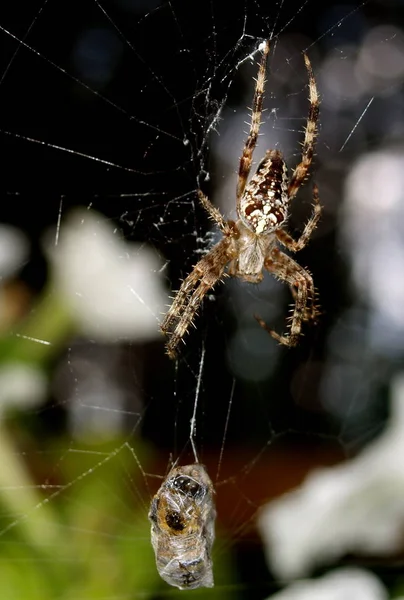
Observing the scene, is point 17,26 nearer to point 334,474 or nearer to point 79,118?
point 79,118

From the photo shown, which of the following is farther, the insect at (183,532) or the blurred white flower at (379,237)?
the blurred white flower at (379,237)

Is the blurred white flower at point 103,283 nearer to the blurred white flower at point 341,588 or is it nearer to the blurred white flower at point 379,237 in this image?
the blurred white flower at point 341,588

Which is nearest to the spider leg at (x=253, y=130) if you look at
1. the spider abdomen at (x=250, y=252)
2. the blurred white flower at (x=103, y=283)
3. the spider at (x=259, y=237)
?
the spider at (x=259, y=237)

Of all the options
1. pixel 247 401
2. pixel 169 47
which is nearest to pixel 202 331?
pixel 169 47

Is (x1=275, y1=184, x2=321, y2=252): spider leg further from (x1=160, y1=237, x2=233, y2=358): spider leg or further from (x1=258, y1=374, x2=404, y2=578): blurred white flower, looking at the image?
(x1=258, y1=374, x2=404, y2=578): blurred white flower

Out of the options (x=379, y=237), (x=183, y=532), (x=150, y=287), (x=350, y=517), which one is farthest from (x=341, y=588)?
(x=379, y=237)

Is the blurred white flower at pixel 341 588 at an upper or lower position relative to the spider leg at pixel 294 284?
lower

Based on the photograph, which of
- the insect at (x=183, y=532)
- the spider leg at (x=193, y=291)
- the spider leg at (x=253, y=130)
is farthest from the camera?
the spider leg at (x=193, y=291)
